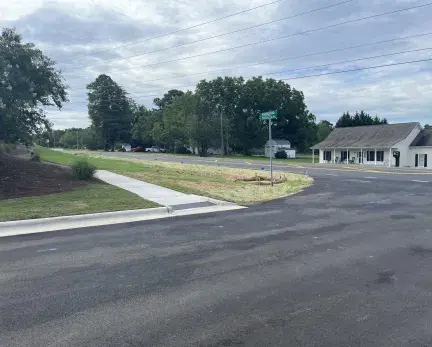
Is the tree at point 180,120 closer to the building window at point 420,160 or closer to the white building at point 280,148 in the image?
the white building at point 280,148

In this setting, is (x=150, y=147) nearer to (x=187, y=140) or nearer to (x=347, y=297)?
(x=187, y=140)

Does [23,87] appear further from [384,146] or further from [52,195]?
[384,146]

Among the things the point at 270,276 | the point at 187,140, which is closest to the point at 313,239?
the point at 270,276

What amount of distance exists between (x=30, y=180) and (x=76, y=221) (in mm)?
6263

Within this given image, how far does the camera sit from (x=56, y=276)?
5.62m

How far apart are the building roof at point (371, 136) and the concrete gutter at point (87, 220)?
44818mm

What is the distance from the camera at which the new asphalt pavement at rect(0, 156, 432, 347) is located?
3.93 m

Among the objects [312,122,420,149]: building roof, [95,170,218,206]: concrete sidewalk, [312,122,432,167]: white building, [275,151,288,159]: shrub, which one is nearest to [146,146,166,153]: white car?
[275,151,288,159]: shrub

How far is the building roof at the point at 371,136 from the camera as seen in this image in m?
50.6

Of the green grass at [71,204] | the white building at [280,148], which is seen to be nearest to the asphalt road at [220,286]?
the green grass at [71,204]

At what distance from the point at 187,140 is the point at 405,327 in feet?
249

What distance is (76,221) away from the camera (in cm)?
970

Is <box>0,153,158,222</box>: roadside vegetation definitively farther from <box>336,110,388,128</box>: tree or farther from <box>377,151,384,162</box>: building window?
<box>336,110,388,128</box>: tree

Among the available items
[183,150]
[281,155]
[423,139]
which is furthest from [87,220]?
[183,150]
